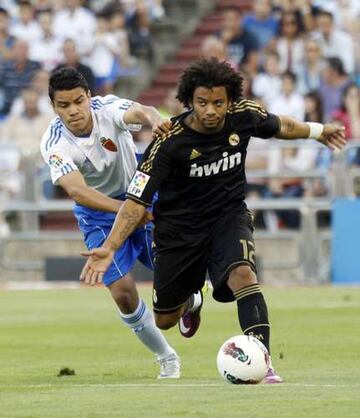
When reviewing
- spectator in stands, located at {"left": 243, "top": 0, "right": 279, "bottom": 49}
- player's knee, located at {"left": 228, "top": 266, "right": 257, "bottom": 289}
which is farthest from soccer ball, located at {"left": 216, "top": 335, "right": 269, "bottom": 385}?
spectator in stands, located at {"left": 243, "top": 0, "right": 279, "bottom": 49}

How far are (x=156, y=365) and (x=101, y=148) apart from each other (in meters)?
2.00

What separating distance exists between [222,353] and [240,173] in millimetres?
1468

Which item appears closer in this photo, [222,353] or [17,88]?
[222,353]

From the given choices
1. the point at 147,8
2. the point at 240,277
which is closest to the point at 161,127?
the point at 240,277

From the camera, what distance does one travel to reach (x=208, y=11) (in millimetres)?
29516

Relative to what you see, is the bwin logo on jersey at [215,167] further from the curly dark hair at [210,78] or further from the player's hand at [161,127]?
the curly dark hair at [210,78]

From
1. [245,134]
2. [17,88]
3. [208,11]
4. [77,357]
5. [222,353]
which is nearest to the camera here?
[222,353]

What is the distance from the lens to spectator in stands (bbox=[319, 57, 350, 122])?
930 inches

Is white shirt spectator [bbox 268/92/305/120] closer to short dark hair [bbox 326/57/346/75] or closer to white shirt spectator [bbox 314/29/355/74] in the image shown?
short dark hair [bbox 326/57/346/75]

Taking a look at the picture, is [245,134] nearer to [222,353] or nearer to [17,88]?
[222,353]

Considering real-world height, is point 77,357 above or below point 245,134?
below

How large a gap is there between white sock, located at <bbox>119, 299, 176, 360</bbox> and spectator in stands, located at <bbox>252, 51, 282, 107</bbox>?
42.8 ft

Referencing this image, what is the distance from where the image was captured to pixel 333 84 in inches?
936

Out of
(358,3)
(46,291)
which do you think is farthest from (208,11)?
(46,291)
